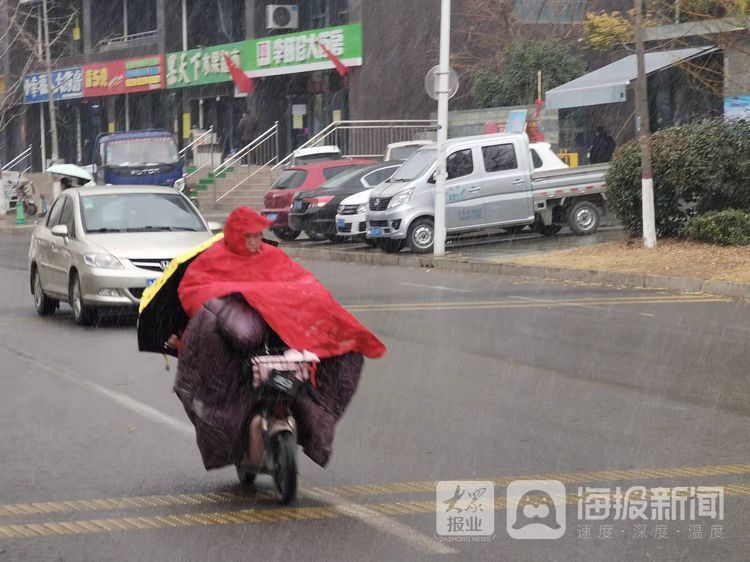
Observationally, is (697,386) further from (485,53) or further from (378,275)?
(485,53)

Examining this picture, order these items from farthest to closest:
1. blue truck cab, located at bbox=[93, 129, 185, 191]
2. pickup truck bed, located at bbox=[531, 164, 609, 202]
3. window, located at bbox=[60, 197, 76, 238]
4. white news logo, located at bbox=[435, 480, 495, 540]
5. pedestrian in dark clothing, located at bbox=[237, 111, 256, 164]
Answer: pedestrian in dark clothing, located at bbox=[237, 111, 256, 164] → blue truck cab, located at bbox=[93, 129, 185, 191] → pickup truck bed, located at bbox=[531, 164, 609, 202] → window, located at bbox=[60, 197, 76, 238] → white news logo, located at bbox=[435, 480, 495, 540]

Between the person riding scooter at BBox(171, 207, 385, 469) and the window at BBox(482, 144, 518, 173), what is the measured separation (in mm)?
18623

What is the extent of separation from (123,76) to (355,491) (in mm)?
50274

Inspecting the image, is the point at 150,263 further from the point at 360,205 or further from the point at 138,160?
the point at 138,160

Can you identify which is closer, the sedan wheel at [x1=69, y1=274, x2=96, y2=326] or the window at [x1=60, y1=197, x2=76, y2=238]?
the sedan wheel at [x1=69, y1=274, x2=96, y2=326]

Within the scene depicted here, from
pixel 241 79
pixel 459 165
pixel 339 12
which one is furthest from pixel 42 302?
pixel 339 12

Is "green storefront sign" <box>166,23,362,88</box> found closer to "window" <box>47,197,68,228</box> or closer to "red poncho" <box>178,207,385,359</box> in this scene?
"window" <box>47,197,68,228</box>

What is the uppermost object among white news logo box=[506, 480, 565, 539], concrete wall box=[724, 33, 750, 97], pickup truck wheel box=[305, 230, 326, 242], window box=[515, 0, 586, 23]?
window box=[515, 0, 586, 23]

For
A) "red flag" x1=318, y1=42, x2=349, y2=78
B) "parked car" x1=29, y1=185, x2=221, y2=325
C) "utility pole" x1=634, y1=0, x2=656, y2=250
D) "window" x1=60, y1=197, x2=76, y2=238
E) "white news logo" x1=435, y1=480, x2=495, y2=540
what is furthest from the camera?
"red flag" x1=318, y1=42, x2=349, y2=78

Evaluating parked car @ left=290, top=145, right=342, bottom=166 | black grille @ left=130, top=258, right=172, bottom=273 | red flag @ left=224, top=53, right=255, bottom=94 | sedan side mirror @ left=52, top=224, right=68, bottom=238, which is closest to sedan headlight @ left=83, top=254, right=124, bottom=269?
black grille @ left=130, top=258, right=172, bottom=273

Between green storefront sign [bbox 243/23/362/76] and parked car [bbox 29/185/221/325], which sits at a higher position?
green storefront sign [bbox 243/23/362/76]

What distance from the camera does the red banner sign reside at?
175 ft

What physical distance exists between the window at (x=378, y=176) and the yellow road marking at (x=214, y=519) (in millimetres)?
21607

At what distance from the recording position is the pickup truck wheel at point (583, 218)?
26.2 metres
